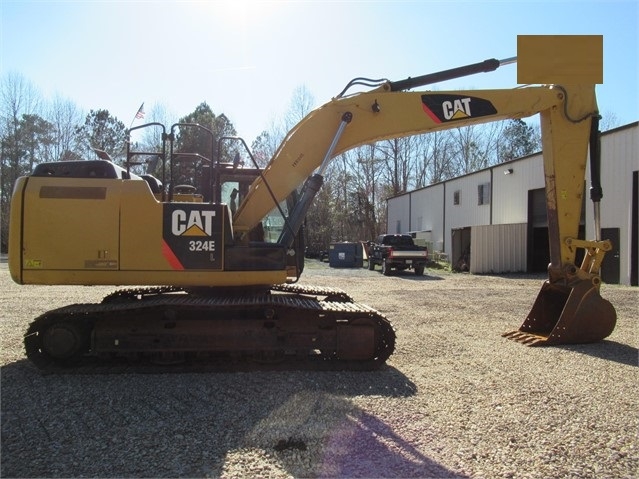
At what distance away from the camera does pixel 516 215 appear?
25672 millimetres

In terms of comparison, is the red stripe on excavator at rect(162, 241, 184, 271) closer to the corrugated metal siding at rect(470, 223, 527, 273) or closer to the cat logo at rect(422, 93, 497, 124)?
the cat logo at rect(422, 93, 497, 124)

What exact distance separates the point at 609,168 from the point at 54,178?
19613mm

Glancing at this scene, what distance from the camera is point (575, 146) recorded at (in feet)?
25.3

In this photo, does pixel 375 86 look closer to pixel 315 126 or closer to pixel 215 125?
pixel 315 126

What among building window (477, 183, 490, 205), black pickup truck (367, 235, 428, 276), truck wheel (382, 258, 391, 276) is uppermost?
building window (477, 183, 490, 205)

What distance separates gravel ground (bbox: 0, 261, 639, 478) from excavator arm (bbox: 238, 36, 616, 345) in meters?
0.91

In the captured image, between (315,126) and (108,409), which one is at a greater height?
(315,126)

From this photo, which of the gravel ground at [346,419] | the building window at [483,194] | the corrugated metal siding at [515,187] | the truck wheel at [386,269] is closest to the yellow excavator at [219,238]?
the gravel ground at [346,419]

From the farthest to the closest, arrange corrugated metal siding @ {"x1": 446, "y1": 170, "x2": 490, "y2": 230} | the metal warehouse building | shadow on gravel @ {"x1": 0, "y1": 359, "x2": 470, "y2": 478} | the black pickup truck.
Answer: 1. corrugated metal siding @ {"x1": 446, "y1": 170, "x2": 490, "y2": 230}
2. the black pickup truck
3. the metal warehouse building
4. shadow on gravel @ {"x1": 0, "y1": 359, "x2": 470, "y2": 478}

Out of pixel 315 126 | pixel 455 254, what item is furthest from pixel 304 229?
pixel 455 254

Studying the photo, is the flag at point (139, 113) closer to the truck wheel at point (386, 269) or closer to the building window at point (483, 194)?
the truck wheel at point (386, 269)

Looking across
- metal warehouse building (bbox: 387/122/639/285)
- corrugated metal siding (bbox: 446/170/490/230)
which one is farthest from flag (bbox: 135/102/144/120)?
corrugated metal siding (bbox: 446/170/490/230)

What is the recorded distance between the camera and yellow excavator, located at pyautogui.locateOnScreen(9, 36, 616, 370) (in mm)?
5863

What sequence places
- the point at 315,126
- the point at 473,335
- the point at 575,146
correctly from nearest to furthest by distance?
the point at 315,126
the point at 575,146
the point at 473,335
